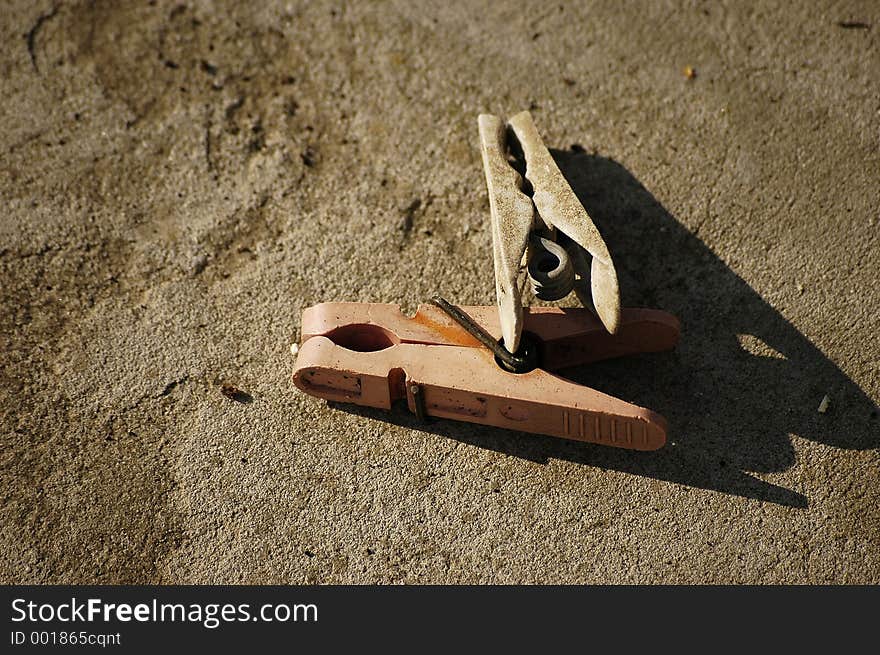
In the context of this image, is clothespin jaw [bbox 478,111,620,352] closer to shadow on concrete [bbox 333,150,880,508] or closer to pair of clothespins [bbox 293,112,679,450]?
pair of clothespins [bbox 293,112,679,450]

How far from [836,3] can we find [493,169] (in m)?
2.21

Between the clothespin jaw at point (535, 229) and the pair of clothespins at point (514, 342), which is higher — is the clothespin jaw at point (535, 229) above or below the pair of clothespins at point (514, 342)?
above

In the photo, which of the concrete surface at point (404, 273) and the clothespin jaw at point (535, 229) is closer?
the clothespin jaw at point (535, 229)

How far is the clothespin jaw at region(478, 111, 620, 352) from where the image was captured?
131 inches

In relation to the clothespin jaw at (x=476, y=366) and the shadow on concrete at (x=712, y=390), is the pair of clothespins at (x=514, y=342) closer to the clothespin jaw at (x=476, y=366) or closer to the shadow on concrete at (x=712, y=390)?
the clothespin jaw at (x=476, y=366)

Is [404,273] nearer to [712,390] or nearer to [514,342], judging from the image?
[514,342]

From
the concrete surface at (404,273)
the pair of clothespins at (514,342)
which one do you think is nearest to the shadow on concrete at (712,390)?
the concrete surface at (404,273)

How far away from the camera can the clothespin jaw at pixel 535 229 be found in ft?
10.9

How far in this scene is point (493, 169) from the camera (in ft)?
12.3

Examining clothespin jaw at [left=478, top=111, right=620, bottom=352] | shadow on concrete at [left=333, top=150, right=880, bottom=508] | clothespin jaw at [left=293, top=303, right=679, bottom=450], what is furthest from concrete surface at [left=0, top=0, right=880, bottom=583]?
clothespin jaw at [left=478, top=111, right=620, bottom=352]

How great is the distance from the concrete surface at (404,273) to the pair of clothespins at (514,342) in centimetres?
19

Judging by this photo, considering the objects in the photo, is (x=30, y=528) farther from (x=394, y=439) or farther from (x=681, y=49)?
(x=681, y=49)

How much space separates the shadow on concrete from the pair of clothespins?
127 mm

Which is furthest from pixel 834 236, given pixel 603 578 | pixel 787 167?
pixel 603 578
